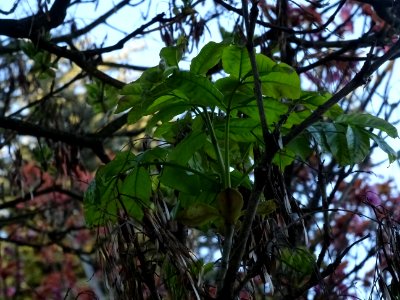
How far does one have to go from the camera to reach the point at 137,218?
148 cm

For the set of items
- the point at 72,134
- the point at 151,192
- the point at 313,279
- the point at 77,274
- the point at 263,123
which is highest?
the point at 77,274

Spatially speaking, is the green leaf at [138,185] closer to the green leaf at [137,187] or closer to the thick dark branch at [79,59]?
the green leaf at [137,187]

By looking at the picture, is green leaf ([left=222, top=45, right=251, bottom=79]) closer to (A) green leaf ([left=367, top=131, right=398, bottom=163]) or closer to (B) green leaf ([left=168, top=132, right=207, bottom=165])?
(B) green leaf ([left=168, top=132, right=207, bottom=165])

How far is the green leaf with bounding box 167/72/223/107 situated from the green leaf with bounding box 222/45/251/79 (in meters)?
0.06

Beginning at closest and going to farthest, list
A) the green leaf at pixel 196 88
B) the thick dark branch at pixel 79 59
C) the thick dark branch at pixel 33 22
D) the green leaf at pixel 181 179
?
the green leaf at pixel 196 88 < the green leaf at pixel 181 179 < the thick dark branch at pixel 33 22 < the thick dark branch at pixel 79 59

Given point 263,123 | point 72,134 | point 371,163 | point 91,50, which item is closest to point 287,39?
point 91,50

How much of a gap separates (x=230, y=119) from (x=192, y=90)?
139 millimetres

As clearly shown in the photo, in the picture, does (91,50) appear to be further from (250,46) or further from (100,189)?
(250,46)

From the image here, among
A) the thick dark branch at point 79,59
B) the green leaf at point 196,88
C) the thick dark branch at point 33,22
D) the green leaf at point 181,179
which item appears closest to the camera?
the green leaf at point 196,88

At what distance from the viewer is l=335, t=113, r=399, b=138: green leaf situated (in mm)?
1354

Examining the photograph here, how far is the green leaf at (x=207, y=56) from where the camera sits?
4.34 ft

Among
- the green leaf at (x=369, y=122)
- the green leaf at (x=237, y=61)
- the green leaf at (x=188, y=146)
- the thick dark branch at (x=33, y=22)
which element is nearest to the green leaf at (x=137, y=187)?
the green leaf at (x=188, y=146)

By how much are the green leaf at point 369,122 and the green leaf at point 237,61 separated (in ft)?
0.80

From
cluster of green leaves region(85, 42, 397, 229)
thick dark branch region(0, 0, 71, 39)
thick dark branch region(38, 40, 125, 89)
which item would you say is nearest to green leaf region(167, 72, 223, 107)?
cluster of green leaves region(85, 42, 397, 229)
